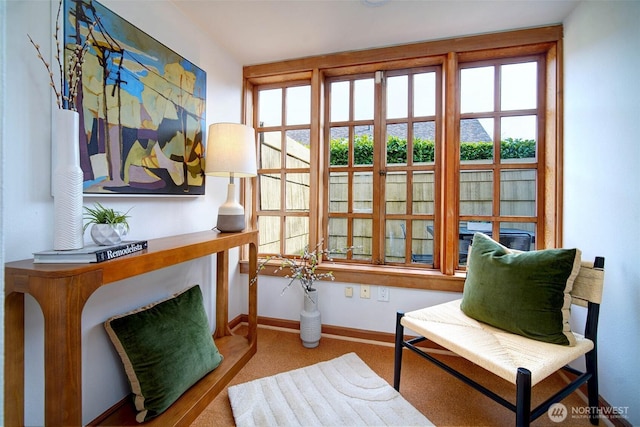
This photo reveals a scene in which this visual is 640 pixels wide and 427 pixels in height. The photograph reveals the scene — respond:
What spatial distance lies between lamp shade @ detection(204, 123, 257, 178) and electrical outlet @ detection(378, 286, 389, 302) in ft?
4.30

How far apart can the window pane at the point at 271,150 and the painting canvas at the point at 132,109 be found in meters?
0.70

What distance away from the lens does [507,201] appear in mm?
1970

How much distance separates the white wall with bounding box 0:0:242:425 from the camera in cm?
98

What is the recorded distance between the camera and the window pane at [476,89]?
200cm

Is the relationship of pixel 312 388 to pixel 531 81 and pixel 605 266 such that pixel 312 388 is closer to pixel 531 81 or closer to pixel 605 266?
pixel 605 266

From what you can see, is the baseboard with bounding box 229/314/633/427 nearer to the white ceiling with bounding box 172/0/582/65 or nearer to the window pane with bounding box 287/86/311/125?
the window pane with bounding box 287/86/311/125

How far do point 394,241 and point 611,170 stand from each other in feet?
4.23

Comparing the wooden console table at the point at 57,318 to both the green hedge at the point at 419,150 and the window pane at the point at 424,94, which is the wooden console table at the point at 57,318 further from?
the window pane at the point at 424,94

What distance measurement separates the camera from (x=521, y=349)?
1.20 metres

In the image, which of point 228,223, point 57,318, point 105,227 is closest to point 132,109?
point 105,227

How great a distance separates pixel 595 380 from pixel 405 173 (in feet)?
5.11

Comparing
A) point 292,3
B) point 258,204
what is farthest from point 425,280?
point 292,3

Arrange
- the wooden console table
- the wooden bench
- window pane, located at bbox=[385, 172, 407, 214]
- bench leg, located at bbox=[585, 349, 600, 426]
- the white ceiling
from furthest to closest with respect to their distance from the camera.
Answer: window pane, located at bbox=[385, 172, 407, 214] < the white ceiling < bench leg, located at bbox=[585, 349, 600, 426] < the wooden bench < the wooden console table

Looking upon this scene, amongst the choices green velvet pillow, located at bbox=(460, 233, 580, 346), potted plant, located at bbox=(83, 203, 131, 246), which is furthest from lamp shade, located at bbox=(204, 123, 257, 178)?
green velvet pillow, located at bbox=(460, 233, 580, 346)
